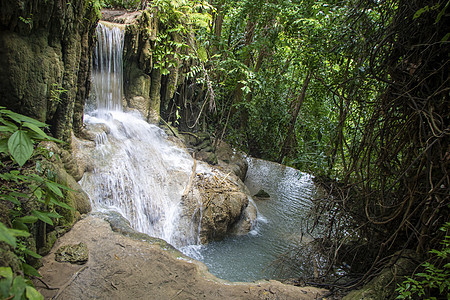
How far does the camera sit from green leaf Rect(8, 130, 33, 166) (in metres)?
1.48

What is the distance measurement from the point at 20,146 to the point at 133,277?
2.28 metres

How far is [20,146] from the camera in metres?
1.52

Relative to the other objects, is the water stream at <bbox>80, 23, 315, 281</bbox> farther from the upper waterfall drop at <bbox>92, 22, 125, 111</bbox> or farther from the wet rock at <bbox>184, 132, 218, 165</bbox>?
the wet rock at <bbox>184, 132, 218, 165</bbox>

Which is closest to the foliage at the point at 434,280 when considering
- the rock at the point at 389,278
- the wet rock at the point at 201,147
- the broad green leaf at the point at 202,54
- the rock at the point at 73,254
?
the rock at the point at 389,278

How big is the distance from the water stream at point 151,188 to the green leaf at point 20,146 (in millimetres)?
3553

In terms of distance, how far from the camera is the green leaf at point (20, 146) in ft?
4.86

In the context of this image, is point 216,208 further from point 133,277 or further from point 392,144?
point 392,144

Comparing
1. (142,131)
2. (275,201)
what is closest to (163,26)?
(142,131)

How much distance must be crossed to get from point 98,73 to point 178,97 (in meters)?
2.94

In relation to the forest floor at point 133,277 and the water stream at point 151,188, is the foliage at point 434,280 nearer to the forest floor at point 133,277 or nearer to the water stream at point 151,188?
the forest floor at point 133,277

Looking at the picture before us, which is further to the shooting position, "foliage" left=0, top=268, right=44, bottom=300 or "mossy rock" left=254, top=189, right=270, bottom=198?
"mossy rock" left=254, top=189, right=270, bottom=198

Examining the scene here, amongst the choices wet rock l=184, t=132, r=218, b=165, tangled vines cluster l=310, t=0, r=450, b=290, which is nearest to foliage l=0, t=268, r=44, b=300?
tangled vines cluster l=310, t=0, r=450, b=290

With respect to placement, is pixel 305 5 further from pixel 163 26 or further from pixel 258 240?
pixel 258 240

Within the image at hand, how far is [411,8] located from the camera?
8.68ft
